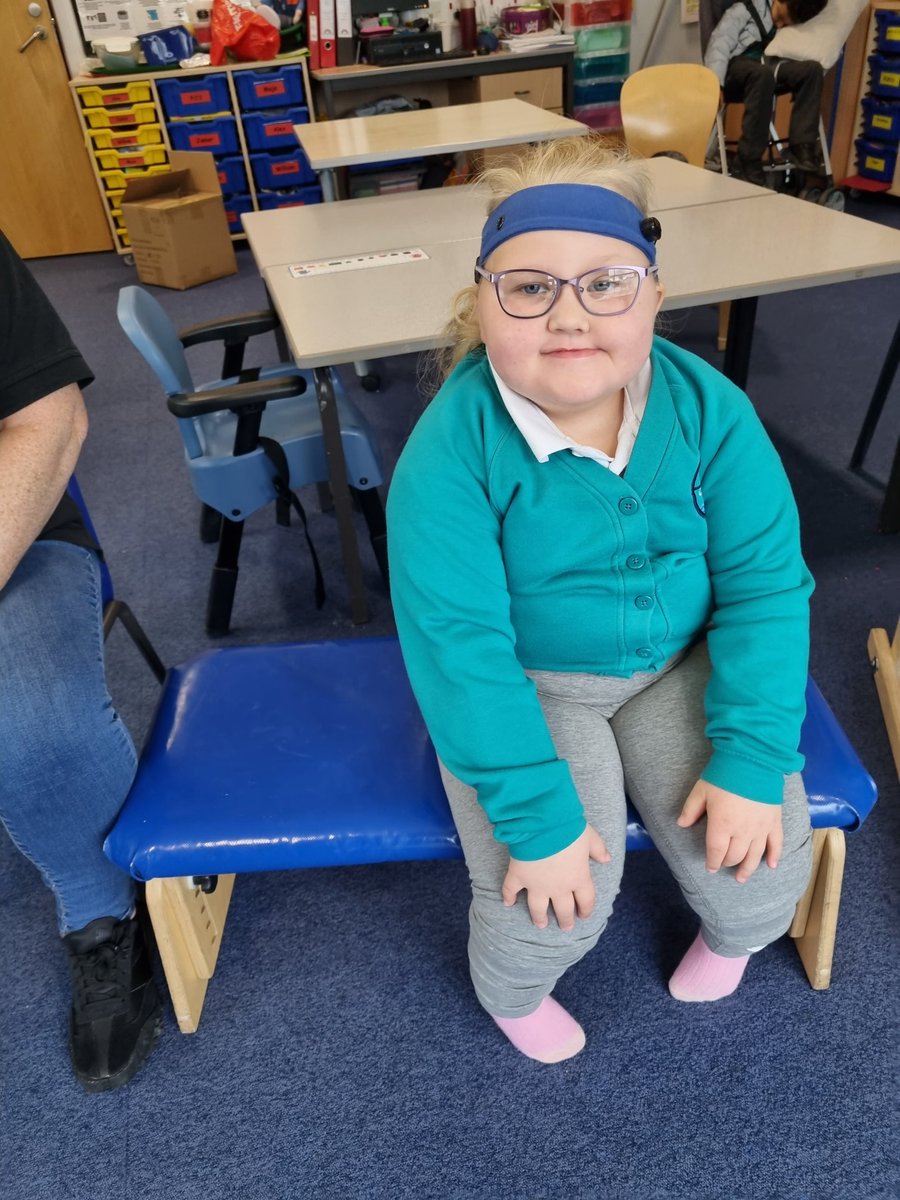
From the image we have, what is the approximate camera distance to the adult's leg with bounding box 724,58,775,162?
3990mm

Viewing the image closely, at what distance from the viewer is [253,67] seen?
438cm

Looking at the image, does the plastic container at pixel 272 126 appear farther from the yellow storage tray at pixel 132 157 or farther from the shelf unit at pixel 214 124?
the yellow storage tray at pixel 132 157

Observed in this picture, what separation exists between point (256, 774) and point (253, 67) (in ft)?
14.2

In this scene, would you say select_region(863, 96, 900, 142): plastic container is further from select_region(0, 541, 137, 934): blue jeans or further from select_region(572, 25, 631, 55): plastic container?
select_region(0, 541, 137, 934): blue jeans

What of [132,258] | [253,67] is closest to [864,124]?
[253,67]

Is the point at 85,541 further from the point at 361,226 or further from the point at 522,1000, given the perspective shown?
the point at 361,226

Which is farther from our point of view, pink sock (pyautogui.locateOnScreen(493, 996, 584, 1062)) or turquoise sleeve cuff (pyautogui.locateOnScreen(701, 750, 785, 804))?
pink sock (pyautogui.locateOnScreen(493, 996, 584, 1062))

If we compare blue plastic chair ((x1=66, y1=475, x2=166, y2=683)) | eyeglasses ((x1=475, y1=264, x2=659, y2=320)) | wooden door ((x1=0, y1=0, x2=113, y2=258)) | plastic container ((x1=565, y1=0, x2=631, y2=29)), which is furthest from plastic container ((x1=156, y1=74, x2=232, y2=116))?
eyeglasses ((x1=475, y1=264, x2=659, y2=320))

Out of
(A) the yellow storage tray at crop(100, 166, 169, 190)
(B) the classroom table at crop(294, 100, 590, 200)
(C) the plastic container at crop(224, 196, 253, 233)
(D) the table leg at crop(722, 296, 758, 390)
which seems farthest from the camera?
(C) the plastic container at crop(224, 196, 253, 233)

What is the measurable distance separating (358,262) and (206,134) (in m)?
3.17

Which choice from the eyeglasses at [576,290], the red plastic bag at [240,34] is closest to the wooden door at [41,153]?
the red plastic bag at [240,34]

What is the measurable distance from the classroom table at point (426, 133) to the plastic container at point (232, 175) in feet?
5.27

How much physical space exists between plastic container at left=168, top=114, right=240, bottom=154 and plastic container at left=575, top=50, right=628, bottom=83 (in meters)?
1.82

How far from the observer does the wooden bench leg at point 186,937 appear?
1123 mm
